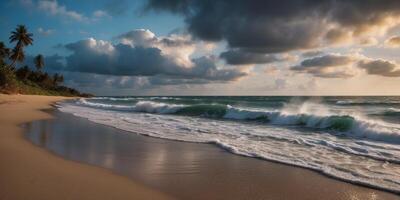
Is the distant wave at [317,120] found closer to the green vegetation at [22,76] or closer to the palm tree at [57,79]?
the green vegetation at [22,76]

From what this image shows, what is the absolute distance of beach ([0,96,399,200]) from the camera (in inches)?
208

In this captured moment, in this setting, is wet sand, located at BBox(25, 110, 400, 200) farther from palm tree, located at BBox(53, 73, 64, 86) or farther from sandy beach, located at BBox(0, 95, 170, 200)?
palm tree, located at BBox(53, 73, 64, 86)

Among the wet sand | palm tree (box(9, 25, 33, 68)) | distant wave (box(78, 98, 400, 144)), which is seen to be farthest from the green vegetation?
the wet sand

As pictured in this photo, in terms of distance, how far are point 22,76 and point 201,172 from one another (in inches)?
3301

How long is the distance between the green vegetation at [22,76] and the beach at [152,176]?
1770 inches

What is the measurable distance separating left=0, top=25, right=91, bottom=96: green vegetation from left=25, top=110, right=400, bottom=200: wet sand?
144 ft

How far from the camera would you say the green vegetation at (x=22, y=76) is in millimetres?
48531

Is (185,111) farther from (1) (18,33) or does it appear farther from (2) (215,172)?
(1) (18,33)

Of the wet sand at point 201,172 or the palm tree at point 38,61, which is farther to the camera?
the palm tree at point 38,61

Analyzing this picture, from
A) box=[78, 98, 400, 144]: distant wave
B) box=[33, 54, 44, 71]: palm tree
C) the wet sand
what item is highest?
box=[33, 54, 44, 71]: palm tree

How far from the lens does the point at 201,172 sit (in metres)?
6.91

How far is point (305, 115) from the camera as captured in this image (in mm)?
20391

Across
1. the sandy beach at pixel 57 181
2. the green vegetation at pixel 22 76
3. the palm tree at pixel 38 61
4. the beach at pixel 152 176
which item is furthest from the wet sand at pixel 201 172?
the palm tree at pixel 38 61

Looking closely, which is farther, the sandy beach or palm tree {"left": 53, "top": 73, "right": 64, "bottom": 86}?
palm tree {"left": 53, "top": 73, "right": 64, "bottom": 86}
